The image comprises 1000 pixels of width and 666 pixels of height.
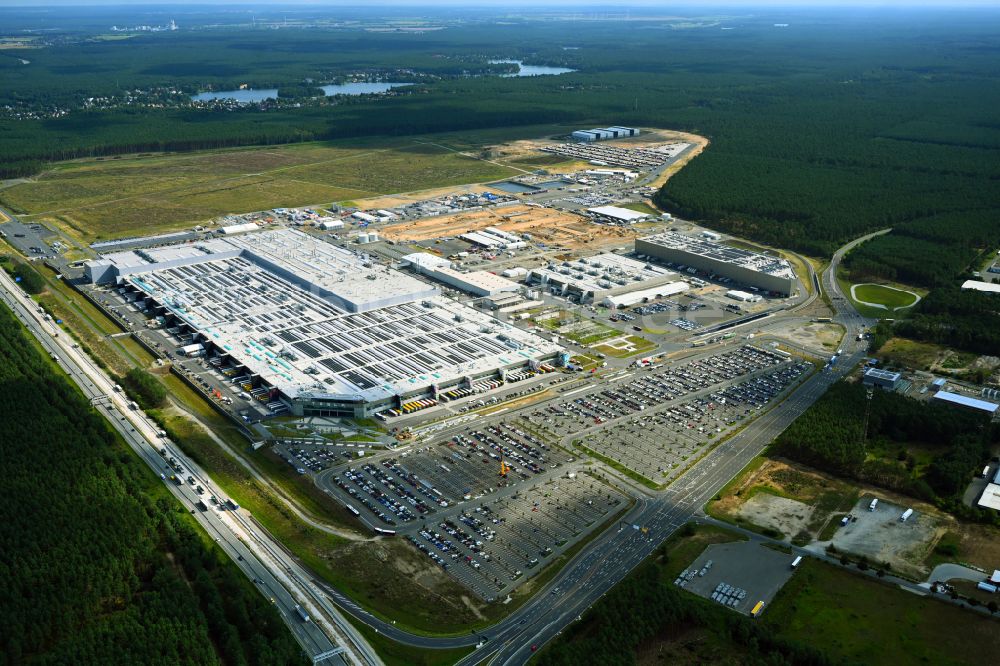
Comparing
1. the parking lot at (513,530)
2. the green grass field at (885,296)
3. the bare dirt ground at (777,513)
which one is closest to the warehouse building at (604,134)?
the green grass field at (885,296)

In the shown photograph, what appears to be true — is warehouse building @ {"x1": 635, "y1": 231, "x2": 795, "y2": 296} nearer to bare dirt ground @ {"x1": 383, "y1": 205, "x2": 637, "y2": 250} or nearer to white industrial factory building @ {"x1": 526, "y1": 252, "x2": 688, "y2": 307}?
white industrial factory building @ {"x1": 526, "y1": 252, "x2": 688, "y2": 307}

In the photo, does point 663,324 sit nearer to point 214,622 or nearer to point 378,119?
point 214,622

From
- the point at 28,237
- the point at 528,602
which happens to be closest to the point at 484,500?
the point at 528,602

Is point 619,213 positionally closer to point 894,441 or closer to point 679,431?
point 679,431

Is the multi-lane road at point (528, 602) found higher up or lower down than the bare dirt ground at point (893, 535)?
lower down

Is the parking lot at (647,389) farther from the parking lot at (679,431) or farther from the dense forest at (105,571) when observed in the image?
the dense forest at (105,571)

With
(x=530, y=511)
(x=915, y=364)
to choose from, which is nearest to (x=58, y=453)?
(x=530, y=511)
